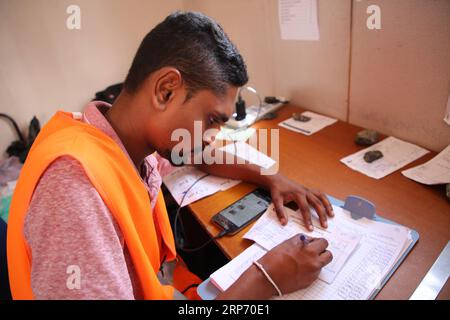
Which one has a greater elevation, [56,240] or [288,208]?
[56,240]

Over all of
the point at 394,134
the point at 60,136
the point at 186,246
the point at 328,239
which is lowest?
the point at 186,246

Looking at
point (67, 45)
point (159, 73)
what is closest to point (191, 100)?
point (159, 73)

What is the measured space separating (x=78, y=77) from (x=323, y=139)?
1.71 m

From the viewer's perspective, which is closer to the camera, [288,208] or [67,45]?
[288,208]

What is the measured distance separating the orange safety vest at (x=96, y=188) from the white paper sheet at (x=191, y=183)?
0.92 ft

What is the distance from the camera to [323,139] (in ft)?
3.92

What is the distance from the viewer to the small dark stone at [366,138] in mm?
1110

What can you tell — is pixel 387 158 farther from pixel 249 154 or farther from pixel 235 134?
pixel 235 134

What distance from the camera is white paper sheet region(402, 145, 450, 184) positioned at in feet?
2.85

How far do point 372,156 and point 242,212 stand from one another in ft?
1.71

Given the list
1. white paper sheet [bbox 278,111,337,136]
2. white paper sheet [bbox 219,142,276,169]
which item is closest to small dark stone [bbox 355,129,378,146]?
white paper sheet [bbox 278,111,337,136]

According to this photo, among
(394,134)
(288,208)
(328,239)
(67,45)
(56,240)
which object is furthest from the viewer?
(67,45)

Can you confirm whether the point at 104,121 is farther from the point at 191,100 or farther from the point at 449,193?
the point at 449,193

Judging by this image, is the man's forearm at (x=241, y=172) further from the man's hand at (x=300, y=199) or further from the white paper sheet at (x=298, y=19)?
the white paper sheet at (x=298, y=19)
